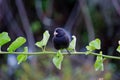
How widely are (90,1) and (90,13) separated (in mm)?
182

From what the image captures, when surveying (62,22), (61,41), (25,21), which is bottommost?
(62,22)

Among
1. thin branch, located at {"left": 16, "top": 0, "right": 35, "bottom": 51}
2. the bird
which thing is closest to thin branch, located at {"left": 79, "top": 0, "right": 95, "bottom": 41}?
thin branch, located at {"left": 16, "top": 0, "right": 35, "bottom": 51}

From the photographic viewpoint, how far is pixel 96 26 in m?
4.19

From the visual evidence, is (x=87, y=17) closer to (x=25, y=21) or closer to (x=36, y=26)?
(x=25, y=21)

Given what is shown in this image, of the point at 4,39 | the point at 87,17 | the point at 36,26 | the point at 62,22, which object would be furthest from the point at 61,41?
the point at 62,22

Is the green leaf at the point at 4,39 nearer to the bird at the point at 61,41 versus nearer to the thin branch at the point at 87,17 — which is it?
the bird at the point at 61,41

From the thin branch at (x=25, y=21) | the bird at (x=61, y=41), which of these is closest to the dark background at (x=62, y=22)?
the thin branch at (x=25, y=21)

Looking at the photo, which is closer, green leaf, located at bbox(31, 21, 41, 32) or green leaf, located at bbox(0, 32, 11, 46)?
green leaf, located at bbox(0, 32, 11, 46)

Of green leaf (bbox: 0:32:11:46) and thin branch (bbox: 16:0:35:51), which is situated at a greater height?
green leaf (bbox: 0:32:11:46)

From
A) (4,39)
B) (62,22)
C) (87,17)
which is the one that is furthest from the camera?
(62,22)

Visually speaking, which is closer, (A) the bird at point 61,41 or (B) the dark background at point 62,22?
(A) the bird at point 61,41

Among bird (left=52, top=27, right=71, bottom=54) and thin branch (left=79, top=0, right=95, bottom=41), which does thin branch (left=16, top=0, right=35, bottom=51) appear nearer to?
thin branch (left=79, top=0, right=95, bottom=41)

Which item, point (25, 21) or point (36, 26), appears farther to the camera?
point (36, 26)

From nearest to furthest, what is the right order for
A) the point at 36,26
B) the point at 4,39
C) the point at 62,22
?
the point at 4,39, the point at 36,26, the point at 62,22
